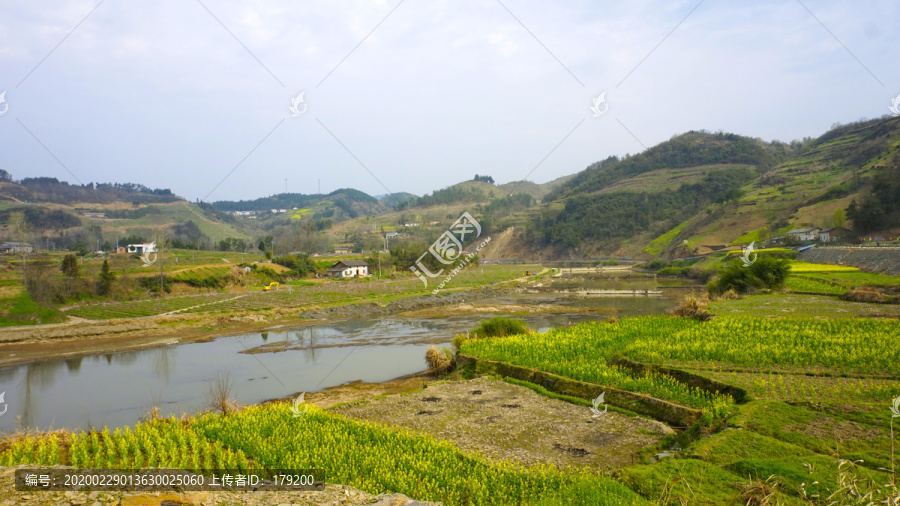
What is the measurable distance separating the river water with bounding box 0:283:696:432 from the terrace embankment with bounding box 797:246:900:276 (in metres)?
19.9

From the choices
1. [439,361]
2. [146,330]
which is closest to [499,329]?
[439,361]

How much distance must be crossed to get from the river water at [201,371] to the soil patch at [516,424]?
21.0ft

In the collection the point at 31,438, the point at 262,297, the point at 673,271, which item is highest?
the point at 262,297

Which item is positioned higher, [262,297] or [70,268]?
[70,268]

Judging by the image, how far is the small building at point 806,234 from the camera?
54.8 m

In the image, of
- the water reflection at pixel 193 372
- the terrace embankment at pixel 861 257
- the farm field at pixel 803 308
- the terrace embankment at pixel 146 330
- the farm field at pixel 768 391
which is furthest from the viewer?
the terrace embankment at pixel 861 257

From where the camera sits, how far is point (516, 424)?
11883mm

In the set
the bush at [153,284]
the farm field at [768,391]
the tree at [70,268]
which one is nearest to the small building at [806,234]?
the farm field at [768,391]

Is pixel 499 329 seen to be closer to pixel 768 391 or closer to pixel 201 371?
pixel 768 391

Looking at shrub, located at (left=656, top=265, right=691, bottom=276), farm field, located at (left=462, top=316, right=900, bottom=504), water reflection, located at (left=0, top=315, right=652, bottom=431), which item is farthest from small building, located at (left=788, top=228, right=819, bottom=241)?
farm field, located at (left=462, top=316, right=900, bottom=504)

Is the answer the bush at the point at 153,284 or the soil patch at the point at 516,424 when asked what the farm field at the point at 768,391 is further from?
the bush at the point at 153,284

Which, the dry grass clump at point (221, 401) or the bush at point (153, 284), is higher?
the bush at point (153, 284)

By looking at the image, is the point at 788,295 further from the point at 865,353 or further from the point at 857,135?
the point at 857,135

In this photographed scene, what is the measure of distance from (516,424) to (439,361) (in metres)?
8.52
